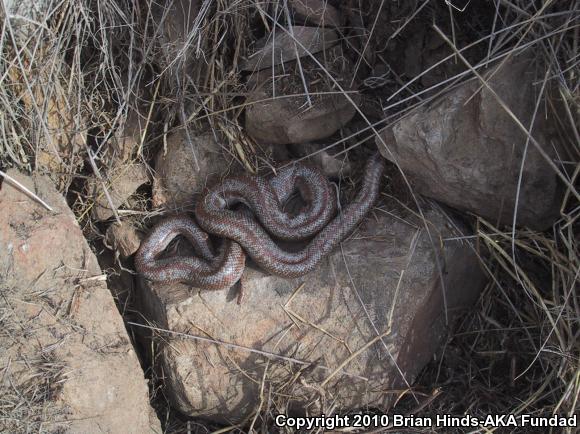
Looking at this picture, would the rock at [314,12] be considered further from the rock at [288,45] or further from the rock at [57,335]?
the rock at [57,335]

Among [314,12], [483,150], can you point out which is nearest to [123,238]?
[314,12]

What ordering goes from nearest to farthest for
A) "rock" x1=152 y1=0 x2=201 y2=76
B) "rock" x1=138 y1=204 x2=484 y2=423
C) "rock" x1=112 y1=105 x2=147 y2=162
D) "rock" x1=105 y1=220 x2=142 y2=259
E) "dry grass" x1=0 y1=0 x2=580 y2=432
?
1. "dry grass" x1=0 y1=0 x2=580 y2=432
2. "rock" x1=138 y1=204 x2=484 y2=423
3. "rock" x1=152 y1=0 x2=201 y2=76
4. "rock" x1=112 y1=105 x2=147 y2=162
5. "rock" x1=105 y1=220 x2=142 y2=259

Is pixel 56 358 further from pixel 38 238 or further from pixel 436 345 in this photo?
pixel 436 345

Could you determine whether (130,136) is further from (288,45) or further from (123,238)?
(288,45)

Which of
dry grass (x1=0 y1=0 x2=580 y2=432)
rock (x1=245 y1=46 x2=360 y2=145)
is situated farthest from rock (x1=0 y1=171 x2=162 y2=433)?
rock (x1=245 y1=46 x2=360 y2=145)

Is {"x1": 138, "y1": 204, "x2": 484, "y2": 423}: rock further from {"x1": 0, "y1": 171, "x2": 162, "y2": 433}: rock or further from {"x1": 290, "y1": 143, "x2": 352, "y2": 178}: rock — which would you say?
{"x1": 290, "y1": 143, "x2": 352, "y2": 178}: rock
